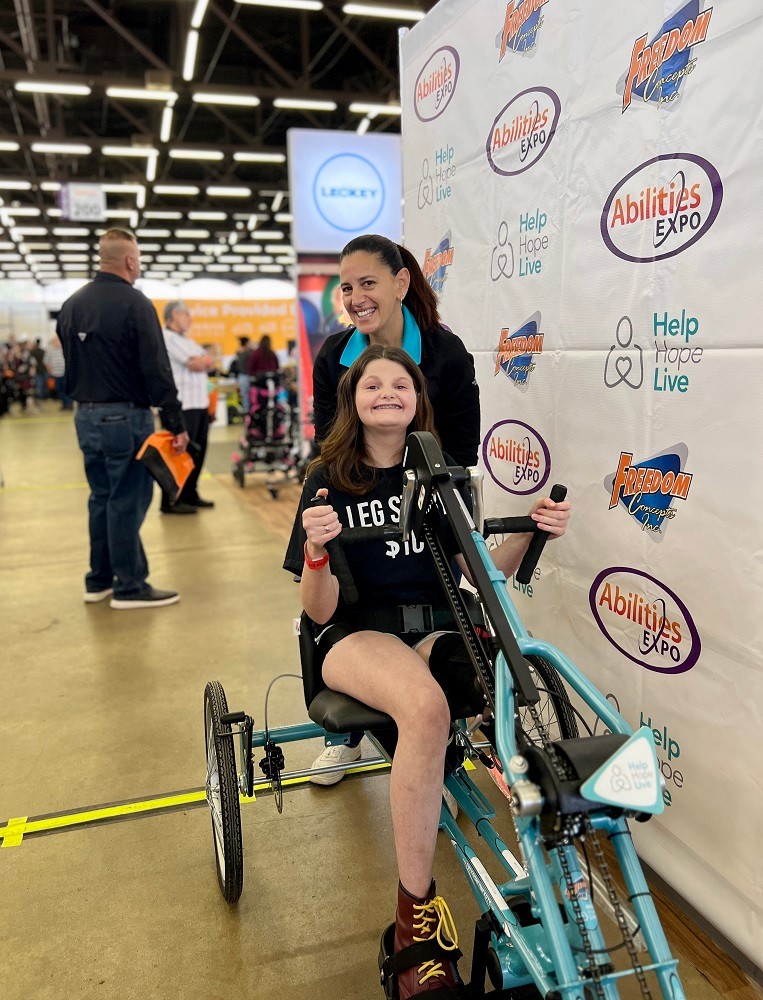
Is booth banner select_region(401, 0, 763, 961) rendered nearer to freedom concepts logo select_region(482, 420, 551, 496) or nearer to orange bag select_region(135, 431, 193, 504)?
freedom concepts logo select_region(482, 420, 551, 496)

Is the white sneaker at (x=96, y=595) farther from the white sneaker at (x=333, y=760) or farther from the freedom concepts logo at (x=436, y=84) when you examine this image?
the freedom concepts logo at (x=436, y=84)

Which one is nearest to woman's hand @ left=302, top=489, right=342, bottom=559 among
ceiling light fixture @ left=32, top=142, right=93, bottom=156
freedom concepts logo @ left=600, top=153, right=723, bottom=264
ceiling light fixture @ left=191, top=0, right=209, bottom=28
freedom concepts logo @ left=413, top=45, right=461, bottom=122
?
freedom concepts logo @ left=600, top=153, right=723, bottom=264

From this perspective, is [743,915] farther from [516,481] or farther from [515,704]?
[516,481]

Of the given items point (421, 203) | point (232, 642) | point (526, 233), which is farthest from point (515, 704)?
point (232, 642)

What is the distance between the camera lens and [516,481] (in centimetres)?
253

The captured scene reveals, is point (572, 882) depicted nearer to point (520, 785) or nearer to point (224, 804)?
point (520, 785)

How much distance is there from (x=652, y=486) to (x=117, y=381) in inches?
114

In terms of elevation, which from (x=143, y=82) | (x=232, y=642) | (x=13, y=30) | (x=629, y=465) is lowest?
(x=232, y=642)

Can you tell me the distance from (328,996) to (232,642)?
2177 mm

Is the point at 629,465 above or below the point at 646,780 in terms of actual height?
above

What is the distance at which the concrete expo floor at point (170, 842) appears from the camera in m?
1.70

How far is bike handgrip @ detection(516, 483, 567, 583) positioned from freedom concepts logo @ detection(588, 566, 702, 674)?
1.32 feet

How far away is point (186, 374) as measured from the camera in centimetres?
610

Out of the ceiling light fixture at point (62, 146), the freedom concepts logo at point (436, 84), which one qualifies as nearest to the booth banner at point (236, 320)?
the ceiling light fixture at point (62, 146)
